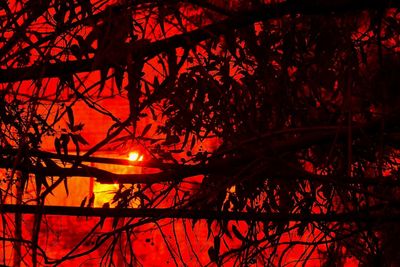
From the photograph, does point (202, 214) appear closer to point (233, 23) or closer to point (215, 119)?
point (233, 23)

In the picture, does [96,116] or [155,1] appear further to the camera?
[96,116]

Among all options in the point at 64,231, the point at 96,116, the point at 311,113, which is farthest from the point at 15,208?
the point at 64,231

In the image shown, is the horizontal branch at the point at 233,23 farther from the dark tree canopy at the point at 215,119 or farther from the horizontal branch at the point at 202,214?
the horizontal branch at the point at 202,214

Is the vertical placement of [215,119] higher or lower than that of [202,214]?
higher

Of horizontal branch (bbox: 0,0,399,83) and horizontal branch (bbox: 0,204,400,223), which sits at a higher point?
horizontal branch (bbox: 0,0,399,83)

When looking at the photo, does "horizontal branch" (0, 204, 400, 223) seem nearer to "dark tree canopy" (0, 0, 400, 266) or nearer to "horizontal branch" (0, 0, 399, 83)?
"dark tree canopy" (0, 0, 400, 266)

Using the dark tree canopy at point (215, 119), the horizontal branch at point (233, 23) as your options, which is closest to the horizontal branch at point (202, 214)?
the dark tree canopy at point (215, 119)

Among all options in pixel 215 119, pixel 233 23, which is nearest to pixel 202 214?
pixel 233 23

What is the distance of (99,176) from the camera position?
2248 millimetres

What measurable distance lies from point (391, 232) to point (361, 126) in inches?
77.0

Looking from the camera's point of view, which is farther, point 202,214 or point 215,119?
point 215,119

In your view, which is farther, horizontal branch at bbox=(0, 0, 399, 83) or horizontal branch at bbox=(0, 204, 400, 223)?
horizontal branch at bbox=(0, 204, 400, 223)

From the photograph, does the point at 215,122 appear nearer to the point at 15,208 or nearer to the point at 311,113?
the point at 311,113

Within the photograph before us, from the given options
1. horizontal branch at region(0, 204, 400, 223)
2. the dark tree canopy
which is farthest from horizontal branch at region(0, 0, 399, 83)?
horizontal branch at region(0, 204, 400, 223)
